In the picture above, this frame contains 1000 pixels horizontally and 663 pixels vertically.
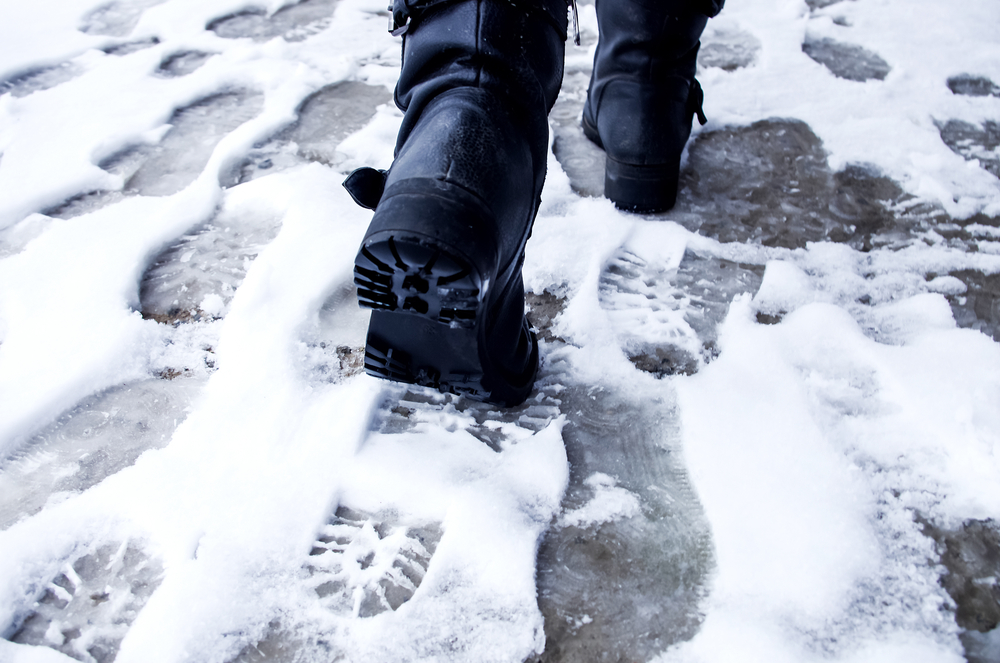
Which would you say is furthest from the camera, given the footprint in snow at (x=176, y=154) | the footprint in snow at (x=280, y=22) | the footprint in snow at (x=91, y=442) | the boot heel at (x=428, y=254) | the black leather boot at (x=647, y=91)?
the footprint in snow at (x=280, y=22)

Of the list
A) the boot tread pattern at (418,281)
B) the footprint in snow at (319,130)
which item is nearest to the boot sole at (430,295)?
the boot tread pattern at (418,281)

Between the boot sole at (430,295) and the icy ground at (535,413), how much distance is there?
0.12 metres

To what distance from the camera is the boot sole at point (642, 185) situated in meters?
1.31

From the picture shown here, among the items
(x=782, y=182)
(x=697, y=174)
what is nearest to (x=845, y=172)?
(x=782, y=182)

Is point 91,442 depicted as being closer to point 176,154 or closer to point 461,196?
point 461,196

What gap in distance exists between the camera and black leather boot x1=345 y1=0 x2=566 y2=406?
2.16ft

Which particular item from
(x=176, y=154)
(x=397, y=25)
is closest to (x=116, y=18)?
(x=176, y=154)

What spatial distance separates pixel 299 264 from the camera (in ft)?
3.97

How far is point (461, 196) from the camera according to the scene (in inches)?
26.4

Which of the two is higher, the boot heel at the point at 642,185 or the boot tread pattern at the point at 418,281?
the boot tread pattern at the point at 418,281

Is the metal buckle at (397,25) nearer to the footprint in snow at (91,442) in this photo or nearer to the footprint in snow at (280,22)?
the footprint in snow at (91,442)

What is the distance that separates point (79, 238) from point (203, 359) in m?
0.48

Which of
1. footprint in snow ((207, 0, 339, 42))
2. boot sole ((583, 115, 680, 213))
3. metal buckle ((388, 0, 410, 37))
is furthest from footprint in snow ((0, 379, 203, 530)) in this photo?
footprint in snow ((207, 0, 339, 42))

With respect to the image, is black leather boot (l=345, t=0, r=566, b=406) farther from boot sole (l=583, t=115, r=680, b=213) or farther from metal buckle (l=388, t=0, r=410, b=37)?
boot sole (l=583, t=115, r=680, b=213)
